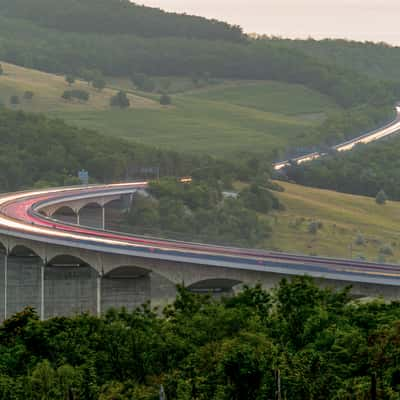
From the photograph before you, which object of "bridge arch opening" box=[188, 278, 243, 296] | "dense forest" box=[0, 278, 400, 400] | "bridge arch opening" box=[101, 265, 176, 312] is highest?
"dense forest" box=[0, 278, 400, 400]

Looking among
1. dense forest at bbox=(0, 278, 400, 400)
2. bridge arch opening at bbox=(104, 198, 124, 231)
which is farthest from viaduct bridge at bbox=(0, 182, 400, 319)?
bridge arch opening at bbox=(104, 198, 124, 231)

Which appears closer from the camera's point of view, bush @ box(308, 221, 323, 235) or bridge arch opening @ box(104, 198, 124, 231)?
bridge arch opening @ box(104, 198, 124, 231)

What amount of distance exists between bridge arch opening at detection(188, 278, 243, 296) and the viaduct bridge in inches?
2.9

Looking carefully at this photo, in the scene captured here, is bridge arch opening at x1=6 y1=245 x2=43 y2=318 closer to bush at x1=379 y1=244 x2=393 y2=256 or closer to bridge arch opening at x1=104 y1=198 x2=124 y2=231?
bridge arch opening at x1=104 y1=198 x2=124 y2=231

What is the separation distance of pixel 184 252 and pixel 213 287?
3614 millimetres

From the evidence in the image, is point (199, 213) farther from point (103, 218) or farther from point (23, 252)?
point (23, 252)

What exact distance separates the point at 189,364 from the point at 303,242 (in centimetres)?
11674

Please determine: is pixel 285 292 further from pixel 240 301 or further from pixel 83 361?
pixel 83 361

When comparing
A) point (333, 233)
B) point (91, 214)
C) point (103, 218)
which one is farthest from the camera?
point (333, 233)

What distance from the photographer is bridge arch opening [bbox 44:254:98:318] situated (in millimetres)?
110812

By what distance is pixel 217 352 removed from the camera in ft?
185

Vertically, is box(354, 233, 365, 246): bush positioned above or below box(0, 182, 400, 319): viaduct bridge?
below

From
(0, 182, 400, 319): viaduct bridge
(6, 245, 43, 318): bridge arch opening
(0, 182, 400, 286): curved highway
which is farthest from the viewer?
(6, 245, 43, 318): bridge arch opening

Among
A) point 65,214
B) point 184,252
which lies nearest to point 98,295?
point 184,252
